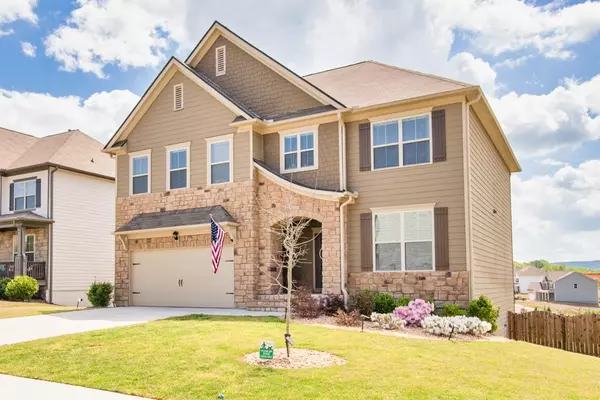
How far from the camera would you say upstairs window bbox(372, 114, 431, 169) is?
1529 cm

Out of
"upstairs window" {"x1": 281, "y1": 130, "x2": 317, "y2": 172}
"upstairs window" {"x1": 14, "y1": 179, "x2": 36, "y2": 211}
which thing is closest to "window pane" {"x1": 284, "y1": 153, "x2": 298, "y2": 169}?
"upstairs window" {"x1": 281, "y1": 130, "x2": 317, "y2": 172}

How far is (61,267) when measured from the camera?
2573 centimetres

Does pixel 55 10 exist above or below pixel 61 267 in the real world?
above

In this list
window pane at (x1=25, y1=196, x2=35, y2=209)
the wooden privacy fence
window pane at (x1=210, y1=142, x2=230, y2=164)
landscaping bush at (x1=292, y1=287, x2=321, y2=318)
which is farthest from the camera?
window pane at (x1=25, y1=196, x2=35, y2=209)

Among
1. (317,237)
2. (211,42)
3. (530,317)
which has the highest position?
(211,42)

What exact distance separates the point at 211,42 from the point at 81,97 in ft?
20.1

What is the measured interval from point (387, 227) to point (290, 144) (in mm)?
4348

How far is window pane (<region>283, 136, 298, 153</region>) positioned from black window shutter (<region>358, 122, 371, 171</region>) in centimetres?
229

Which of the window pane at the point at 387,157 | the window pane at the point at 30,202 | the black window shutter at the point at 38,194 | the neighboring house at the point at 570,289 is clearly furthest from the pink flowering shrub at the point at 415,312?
the neighboring house at the point at 570,289

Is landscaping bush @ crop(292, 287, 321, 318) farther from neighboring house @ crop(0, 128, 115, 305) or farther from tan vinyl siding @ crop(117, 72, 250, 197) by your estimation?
neighboring house @ crop(0, 128, 115, 305)

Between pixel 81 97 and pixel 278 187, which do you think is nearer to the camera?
pixel 278 187

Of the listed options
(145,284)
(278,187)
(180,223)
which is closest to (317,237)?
(278,187)

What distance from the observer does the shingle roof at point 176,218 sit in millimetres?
17359

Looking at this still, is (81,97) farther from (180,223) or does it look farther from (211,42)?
(180,223)
